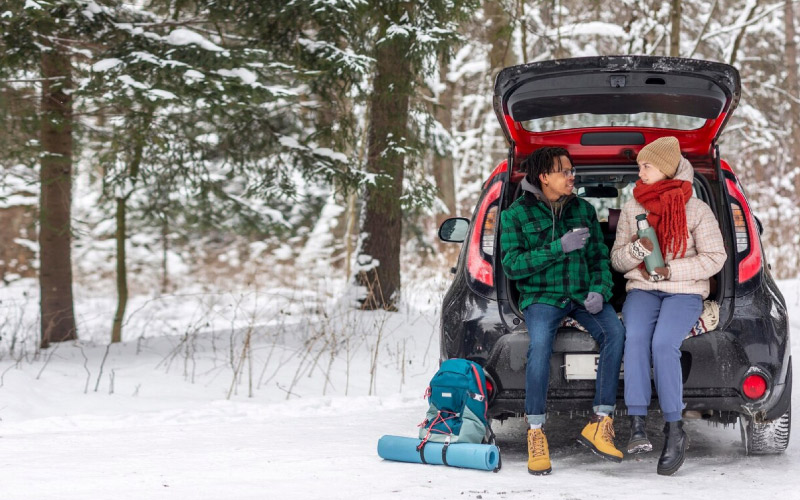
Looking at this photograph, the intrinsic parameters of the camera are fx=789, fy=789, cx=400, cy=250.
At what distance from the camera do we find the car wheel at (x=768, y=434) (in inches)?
157

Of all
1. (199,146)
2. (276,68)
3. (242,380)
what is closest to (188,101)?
(276,68)

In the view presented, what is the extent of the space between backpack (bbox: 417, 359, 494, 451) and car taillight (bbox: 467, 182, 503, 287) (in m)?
0.48

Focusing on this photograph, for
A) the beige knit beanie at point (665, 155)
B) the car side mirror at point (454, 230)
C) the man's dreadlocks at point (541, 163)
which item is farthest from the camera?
the car side mirror at point (454, 230)

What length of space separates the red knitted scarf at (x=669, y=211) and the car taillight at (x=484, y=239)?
2.63 ft

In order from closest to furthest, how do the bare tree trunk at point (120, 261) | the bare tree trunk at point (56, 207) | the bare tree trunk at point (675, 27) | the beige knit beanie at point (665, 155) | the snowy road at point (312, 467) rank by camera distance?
the snowy road at point (312, 467) → the beige knit beanie at point (665, 155) → the bare tree trunk at point (56, 207) → the bare tree trunk at point (120, 261) → the bare tree trunk at point (675, 27)

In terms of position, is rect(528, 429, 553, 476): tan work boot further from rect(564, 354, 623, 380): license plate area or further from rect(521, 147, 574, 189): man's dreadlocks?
rect(521, 147, 574, 189): man's dreadlocks

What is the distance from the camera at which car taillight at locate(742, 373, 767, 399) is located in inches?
151

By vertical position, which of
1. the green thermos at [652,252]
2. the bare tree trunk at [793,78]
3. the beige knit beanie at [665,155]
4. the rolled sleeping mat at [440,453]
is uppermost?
the bare tree trunk at [793,78]

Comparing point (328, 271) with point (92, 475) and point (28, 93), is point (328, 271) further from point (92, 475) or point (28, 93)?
point (92, 475)

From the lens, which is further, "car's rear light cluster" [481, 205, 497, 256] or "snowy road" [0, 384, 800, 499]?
"car's rear light cluster" [481, 205, 497, 256]

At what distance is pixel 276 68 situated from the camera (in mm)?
7156

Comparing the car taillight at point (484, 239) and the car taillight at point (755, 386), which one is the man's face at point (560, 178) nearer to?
the car taillight at point (484, 239)

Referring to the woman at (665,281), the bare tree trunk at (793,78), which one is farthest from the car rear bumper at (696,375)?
the bare tree trunk at (793,78)

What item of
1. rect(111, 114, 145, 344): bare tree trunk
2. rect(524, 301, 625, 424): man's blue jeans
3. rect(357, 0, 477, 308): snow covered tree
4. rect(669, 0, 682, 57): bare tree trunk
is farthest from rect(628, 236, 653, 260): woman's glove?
rect(669, 0, 682, 57): bare tree trunk
